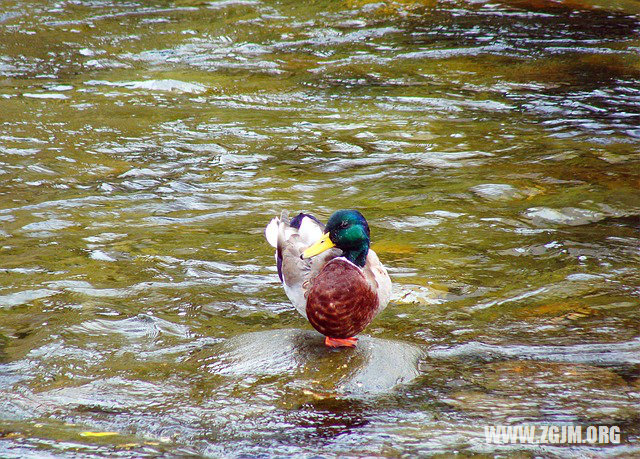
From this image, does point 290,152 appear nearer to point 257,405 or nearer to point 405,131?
point 405,131

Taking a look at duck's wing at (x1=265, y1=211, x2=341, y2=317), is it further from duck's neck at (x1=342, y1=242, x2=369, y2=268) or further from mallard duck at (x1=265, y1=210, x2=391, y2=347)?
duck's neck at (x1=342, y1=242, x2=369, y2=268)

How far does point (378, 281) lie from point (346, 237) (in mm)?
347

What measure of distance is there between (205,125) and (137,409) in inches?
221

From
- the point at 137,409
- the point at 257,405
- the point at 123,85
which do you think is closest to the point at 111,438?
the point at 137,409

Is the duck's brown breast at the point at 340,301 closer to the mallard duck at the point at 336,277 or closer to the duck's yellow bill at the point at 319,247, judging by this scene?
the mallard duck at the point at 336,277

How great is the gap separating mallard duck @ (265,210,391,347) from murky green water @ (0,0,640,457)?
8.6 inches

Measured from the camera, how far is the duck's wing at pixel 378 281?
4.52 m

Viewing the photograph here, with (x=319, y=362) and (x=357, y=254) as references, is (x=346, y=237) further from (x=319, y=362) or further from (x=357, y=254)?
(x=319, y=362)

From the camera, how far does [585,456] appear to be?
353 cm

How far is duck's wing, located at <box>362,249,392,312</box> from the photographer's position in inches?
178

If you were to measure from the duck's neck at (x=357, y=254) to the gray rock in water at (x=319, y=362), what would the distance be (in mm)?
469

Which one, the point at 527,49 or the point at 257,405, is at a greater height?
the point at 527,49

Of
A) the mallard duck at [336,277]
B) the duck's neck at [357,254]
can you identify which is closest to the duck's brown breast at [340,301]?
the mallard duck at [336,277]

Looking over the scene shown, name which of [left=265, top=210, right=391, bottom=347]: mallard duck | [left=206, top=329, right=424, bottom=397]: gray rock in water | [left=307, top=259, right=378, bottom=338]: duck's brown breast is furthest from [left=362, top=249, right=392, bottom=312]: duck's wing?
[left=206, top=329, right=424, bottom=397]: gray rock in water
